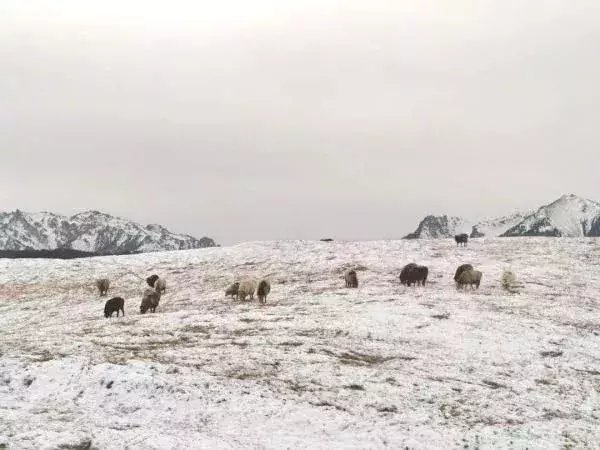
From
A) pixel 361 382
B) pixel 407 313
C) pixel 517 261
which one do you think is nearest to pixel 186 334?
pixel 361 382

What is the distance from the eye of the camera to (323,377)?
2020 centimetres

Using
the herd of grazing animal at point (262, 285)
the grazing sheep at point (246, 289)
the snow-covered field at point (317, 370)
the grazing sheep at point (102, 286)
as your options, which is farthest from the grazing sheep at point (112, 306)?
the grazing sheep at point (102, 286)

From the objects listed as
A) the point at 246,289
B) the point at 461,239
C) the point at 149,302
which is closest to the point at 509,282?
the point at 246,289

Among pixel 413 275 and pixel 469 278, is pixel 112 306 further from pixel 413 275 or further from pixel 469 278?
pixel 469 278

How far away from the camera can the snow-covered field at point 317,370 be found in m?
15.9

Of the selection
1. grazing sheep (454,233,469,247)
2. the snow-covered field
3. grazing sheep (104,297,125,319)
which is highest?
grazing sheep (454,233,469,247)

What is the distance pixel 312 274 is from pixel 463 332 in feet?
71.5

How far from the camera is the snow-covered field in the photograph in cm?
1592

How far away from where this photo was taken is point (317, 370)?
68.4 feet

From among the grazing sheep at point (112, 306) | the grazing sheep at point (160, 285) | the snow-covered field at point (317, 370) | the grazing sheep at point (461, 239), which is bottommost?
the snow-covered field at point (317, 370)

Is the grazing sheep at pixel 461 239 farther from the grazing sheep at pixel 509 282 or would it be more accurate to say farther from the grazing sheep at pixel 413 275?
the grazing sheep at pixel 413 275

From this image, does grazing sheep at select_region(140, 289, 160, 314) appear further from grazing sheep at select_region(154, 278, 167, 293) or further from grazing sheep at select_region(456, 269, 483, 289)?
grazing sheep at select_region(456, 269, 483, 289)

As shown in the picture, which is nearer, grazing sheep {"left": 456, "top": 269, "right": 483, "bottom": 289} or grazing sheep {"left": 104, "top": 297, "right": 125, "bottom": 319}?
grazing sheep {"left": 104, "top": 297, "right": 125, "bottom": 319}

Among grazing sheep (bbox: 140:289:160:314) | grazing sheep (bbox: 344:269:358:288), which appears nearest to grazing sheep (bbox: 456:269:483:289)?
grazing sheep (bbox: 344:269:358:288)
